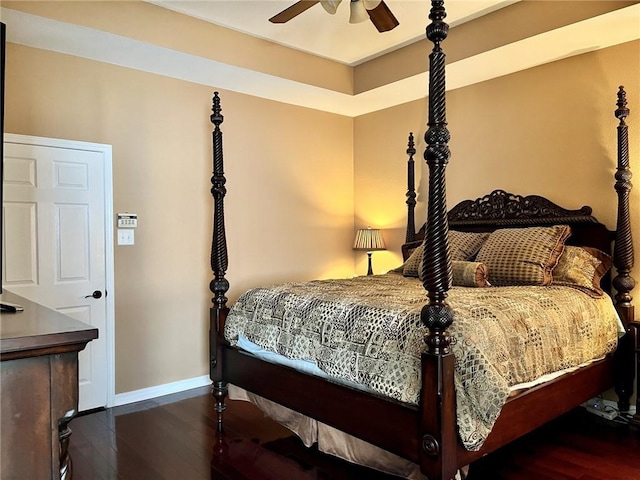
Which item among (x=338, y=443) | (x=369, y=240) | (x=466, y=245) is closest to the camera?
(x=338, y=443)

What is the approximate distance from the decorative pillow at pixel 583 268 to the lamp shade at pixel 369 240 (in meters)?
2.02

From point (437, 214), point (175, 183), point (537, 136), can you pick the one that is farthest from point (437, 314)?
point (175, 183)

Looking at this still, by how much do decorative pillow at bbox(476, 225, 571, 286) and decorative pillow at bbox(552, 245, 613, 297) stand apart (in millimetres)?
65

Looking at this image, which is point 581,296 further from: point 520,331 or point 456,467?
point 456,467

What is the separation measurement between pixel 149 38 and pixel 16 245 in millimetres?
1718

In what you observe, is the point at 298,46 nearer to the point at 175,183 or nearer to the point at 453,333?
the point at 175,183

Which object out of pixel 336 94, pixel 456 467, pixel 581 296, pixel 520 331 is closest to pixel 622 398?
pixel 581 296

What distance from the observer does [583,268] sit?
124 inches

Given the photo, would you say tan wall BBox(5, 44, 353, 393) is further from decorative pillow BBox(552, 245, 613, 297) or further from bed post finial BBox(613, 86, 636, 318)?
bed post finial BBox(613, 86, 636, 318)

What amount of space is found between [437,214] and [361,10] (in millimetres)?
1614

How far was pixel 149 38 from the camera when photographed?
3391mm

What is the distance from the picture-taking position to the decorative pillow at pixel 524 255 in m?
3.09

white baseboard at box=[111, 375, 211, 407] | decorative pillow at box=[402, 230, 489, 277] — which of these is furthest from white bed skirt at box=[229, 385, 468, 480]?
decorative pillow at box=[402, 230, 489, 277]

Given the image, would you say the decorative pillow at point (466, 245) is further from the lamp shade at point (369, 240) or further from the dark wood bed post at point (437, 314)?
the dark wood bed post at point (437, 314)
